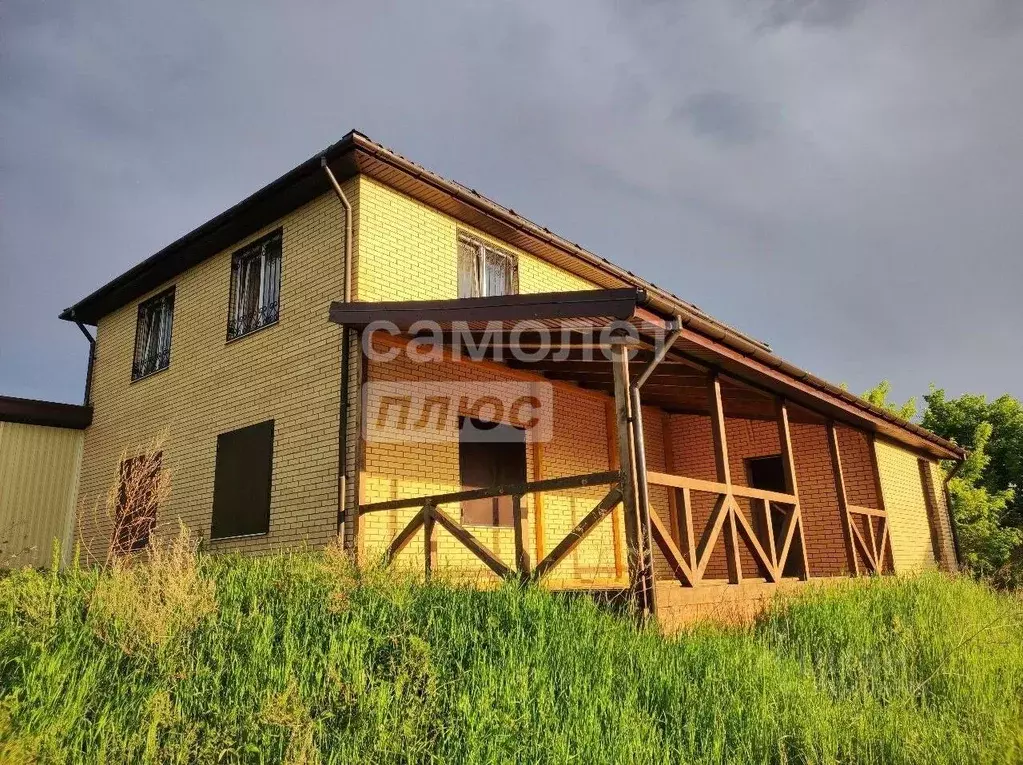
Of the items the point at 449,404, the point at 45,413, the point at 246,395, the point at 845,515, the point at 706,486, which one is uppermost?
the point at 45,413

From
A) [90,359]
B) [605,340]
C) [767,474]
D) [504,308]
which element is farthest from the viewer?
[90,359]

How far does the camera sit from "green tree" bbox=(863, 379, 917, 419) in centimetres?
2455

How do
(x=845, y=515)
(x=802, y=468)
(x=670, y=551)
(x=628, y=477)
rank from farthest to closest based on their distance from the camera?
(x=802, y=468)
(x=845, y=515)
(x=670, y=551)
(x=628, y=477)

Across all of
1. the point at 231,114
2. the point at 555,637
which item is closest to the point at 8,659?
the point at 555,637

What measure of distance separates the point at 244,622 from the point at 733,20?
8.82 m

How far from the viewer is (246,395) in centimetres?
912

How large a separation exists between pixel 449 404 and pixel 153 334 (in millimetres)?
5915

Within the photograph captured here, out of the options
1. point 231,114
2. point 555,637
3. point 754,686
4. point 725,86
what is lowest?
point 754,686

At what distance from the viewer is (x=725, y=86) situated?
9.64 m

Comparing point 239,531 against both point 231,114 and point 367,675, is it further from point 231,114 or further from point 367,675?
point 231,114

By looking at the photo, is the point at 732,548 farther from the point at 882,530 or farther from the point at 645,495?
the point at 882,530

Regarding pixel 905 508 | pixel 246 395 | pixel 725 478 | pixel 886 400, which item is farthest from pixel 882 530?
pixel 886 400

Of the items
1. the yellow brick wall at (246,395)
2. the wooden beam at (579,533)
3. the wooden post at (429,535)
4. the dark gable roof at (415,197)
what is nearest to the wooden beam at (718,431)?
the dark gable roof at (415,197)

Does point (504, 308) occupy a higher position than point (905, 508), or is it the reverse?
point (504, 308)
